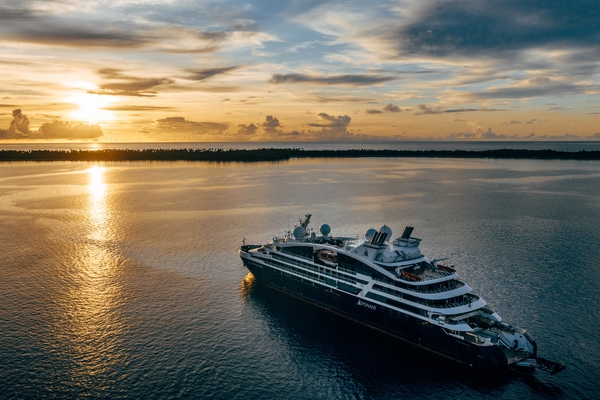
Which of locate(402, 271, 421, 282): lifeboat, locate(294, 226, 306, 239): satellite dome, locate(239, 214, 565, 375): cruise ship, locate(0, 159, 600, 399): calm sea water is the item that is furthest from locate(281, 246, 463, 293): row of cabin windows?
locate(0, 159, 600, 399): calm sea water

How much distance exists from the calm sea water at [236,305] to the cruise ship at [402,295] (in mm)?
1518

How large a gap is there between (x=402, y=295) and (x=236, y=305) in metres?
20.8

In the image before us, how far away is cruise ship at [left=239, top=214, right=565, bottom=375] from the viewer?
37.6 m

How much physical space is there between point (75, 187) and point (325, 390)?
6110 inches

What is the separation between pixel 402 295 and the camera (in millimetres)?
42688

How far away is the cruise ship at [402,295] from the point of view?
37562 mm

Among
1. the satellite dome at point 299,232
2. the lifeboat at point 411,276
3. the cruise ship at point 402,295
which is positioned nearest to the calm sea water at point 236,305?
the cruise ship at point 402,295

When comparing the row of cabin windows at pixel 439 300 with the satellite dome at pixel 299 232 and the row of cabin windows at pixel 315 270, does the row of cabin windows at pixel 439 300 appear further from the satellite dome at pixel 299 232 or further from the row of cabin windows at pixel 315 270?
the satellite dome at pixel 299 232

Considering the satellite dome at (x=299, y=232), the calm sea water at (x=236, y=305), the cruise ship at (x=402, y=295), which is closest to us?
the calm sea water at (x=236, y=305)

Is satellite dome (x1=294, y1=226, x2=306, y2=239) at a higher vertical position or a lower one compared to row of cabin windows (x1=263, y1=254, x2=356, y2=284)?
higher

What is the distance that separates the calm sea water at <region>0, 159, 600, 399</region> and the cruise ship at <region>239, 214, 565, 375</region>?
4.98ft

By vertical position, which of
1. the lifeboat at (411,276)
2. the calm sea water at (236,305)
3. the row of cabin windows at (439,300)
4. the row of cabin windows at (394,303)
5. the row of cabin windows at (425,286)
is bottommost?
the calm sea water at (236,305)

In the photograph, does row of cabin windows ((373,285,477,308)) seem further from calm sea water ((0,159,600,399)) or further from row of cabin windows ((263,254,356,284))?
row of cabin windows ((263,254,356,284))

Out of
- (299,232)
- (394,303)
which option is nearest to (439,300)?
(394,303)
